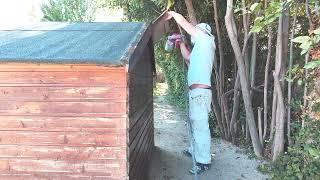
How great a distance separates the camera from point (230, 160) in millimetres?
6648

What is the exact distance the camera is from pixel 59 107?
400 centimetres

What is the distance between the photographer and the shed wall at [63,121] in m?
3.94

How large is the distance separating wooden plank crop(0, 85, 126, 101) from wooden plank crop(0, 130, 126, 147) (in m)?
0.34

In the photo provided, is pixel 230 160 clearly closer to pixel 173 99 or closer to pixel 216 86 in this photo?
pixel 216 86

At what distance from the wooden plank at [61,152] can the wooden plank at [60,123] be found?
201 millimetres

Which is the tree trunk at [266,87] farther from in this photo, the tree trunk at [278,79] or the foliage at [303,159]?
the foliage at [303,159]

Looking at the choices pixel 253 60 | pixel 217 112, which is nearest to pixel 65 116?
pixel 253 60

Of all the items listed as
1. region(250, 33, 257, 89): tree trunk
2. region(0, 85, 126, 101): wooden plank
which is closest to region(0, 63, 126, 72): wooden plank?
region(0, 85, 126, 101): wooden plank

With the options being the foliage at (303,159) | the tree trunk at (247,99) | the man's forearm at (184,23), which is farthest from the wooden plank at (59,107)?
the tree trunk at (247,99)

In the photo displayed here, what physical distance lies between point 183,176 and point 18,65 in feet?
10.0

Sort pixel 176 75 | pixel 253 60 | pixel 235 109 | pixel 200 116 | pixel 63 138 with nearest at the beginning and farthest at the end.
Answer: pixel 63 138
pixel 200 116
pixel 253 60
pixel 235 109
pixel 176 75

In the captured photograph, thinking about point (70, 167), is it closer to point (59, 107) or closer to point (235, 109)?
point (59, 107)

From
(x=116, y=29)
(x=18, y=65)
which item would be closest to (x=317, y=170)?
(x=116, y=29)

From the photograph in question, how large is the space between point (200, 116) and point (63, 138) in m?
2.34
